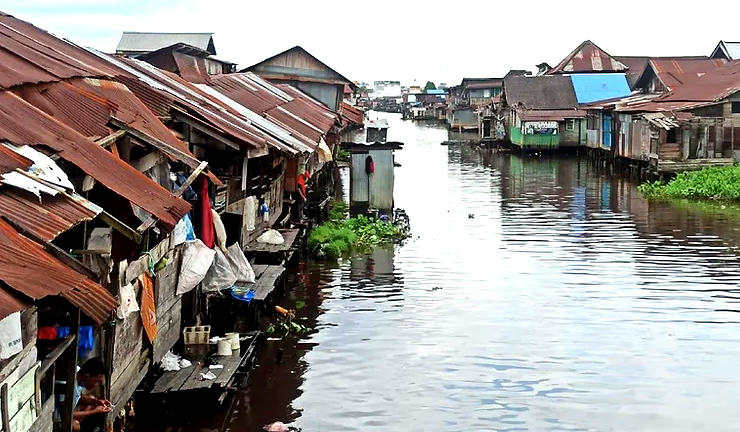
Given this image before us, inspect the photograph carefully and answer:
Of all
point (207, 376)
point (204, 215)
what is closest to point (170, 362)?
point (207, 376)

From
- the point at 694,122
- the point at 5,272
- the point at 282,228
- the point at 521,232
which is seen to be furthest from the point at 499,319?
the point at 694,122

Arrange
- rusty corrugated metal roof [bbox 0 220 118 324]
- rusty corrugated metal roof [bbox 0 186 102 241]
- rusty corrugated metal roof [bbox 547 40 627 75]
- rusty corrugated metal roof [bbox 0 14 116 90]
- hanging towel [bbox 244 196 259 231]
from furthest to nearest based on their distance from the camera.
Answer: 1. rusty corrugated metal roof [bbox 547 40 627 75]
2. hanging towel [bbox 244 196 259 231]
3. rusty corrugated metal roof [bbox 0 14 116 90]
4. rusty corrugated metal roof [bbox 0 186 102 241]
5. rusty corrugated metal roof [bbox 0 220 118 324]

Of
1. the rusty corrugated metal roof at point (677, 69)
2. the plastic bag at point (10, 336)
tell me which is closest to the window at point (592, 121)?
the rusty corrugated metal roof at point (677, 69)

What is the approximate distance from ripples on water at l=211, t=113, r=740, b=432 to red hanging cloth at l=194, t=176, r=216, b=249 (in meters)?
1.93

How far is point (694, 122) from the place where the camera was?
32.9 m

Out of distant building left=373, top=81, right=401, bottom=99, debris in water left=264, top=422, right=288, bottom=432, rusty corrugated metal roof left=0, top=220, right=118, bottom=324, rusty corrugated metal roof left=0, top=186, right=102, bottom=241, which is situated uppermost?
distant building left=373, top=81, right=401, bottom=99

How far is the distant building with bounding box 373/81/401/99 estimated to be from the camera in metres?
182

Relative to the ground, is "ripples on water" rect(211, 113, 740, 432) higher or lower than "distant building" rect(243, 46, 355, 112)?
lower

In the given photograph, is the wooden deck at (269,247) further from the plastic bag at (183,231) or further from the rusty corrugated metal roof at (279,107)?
the plastic bag at (183,231)

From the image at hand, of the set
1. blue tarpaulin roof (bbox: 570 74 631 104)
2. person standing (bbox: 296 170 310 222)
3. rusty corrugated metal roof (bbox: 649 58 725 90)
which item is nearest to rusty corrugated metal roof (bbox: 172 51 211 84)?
person standing (bbox: 296 170 310 222)

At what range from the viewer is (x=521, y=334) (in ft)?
44.4

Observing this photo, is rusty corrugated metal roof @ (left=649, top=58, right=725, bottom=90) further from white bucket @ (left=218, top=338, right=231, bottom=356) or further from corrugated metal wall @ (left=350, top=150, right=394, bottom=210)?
white bucket @ (left=218, top=338, right=231, bottom=356)

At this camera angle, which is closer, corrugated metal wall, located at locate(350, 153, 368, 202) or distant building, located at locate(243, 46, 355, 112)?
corrugated metal wall, located at locate(350, 153, 368, 202)

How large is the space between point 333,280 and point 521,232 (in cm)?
702
